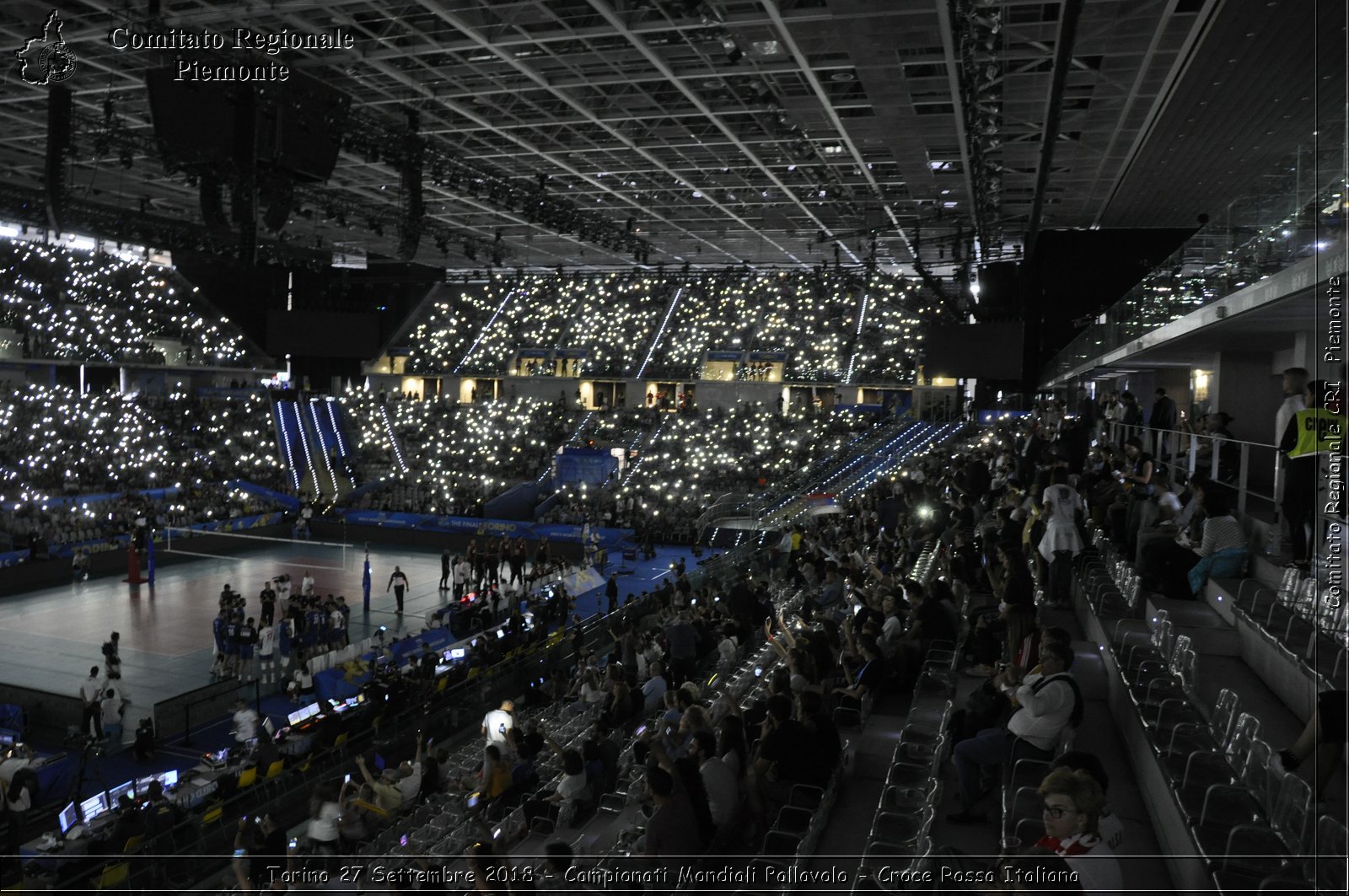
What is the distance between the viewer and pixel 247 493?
31.0 meters

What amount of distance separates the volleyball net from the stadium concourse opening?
18 centimetres

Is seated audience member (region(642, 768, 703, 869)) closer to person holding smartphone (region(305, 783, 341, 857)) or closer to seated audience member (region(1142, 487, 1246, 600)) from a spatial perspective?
person holding smartphone (region(305, 783, 341, 857))

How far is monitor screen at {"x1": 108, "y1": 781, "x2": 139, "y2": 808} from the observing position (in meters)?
9.37

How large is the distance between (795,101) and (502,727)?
1184cm

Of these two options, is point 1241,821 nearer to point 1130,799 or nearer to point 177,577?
point 1130,799

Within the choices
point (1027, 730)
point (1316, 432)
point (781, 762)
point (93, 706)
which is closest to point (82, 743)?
point (93, 706)

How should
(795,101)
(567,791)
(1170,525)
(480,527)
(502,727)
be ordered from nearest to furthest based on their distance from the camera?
Answer: (567,791), (1170,525), (502,727), (795,101), (480,527)

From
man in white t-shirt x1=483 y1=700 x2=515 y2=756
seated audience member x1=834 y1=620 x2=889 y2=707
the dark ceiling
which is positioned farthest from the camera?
the dark ceiling

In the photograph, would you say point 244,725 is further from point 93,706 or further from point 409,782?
point 409,782

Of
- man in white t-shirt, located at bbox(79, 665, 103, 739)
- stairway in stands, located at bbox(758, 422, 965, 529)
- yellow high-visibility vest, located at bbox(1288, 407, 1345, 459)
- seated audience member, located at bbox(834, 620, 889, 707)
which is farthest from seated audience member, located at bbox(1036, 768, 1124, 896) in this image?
stairway in stands, located at bbox(758, 422, 965, 529)

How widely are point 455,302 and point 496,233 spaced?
17.7 meters

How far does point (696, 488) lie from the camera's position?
100 ft

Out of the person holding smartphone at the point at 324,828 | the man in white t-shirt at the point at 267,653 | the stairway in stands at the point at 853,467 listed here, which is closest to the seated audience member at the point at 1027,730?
the person holding smartphone at the point at 324,828

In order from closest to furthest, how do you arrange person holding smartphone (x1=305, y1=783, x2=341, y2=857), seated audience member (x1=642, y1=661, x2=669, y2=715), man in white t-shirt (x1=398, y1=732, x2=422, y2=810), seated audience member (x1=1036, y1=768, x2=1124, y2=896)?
seated audience member (x1=1036, y1=768, x2=1124, y2=896)
person holding smartphone (x1=305, y1=783, x2=341, y2=857)
man in white t-shirt (x1=398, y1=732, x2=422, y2=810)
seated audience member (x1=642, y1=661, x2=669, y2=715)
